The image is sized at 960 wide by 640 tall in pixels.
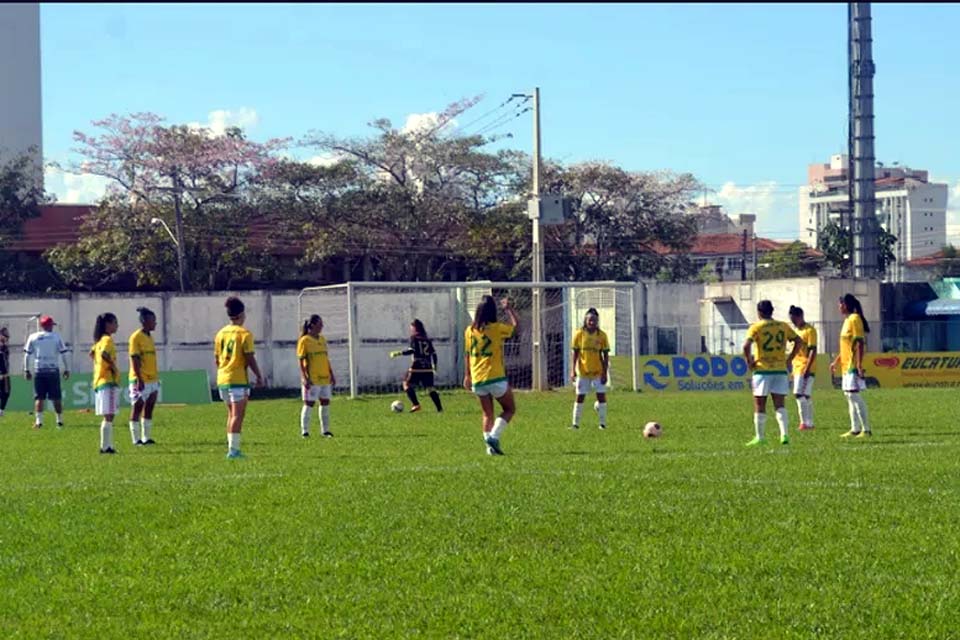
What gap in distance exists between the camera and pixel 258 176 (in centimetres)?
5950

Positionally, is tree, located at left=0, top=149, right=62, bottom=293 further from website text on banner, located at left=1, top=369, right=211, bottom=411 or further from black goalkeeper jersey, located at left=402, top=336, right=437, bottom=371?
black goalkeeper jersey, located at left=402, top=336, right=437, bottom=371

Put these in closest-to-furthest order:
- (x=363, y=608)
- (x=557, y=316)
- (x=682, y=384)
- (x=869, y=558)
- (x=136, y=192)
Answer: (x=363, y=608), (x=869, y=558), (x=682, y=384), (x=557, y=316), (x=136, y=192)

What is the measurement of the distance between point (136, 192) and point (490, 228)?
49.9 feet

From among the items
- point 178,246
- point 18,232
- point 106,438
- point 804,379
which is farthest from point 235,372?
point 18,232

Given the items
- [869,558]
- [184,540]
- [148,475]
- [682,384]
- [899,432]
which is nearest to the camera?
[869,558]

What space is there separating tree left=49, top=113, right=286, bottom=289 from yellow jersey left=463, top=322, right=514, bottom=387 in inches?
1539

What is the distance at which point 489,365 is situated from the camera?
17.3 metres

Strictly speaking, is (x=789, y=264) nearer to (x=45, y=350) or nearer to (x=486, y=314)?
(x=45, y=350)

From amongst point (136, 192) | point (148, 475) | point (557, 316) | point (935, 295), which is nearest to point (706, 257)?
point (935, 295)

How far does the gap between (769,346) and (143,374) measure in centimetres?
936

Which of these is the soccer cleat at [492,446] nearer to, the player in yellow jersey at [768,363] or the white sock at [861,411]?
the player in yellow jersey at [768,363]

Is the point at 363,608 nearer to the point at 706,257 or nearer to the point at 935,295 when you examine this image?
the point at 935,295

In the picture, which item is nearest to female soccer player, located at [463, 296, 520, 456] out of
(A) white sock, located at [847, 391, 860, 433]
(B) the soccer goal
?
(A) white sock, located at [847, 391, 860, 433]

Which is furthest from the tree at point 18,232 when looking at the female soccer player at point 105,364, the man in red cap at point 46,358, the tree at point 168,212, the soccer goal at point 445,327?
the female soccer player at point 105,364
